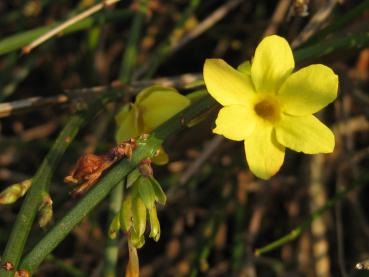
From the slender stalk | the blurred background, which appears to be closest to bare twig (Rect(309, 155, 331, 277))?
the blurred background

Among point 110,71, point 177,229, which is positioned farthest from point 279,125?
point 110,71

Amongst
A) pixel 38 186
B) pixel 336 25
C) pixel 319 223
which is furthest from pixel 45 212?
pixel 319 223

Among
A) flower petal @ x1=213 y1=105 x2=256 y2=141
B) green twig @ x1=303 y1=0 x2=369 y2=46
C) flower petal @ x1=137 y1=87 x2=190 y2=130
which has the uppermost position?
green twig @ x1=303 y1=0 x2=369 y2=46

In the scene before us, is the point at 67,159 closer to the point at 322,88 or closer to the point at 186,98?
the point at 186,98

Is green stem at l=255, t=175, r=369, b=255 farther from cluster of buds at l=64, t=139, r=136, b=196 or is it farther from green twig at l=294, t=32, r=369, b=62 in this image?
cluster of buds at l=64, t=139, r=136, b=196

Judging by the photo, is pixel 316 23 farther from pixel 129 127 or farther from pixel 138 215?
pixel 138 215

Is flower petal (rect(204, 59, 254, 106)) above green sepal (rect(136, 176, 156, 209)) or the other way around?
above
